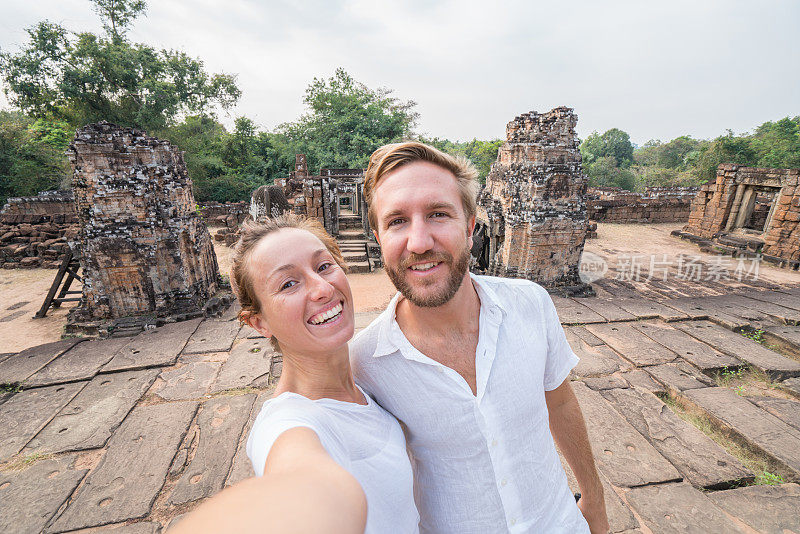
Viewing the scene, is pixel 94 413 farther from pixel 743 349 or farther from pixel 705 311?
pixel 705 311

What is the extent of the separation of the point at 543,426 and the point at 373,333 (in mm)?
846

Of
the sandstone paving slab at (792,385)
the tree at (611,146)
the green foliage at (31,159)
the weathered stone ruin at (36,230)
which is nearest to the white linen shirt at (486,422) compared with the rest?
the sandstone paving slab at (792,385)

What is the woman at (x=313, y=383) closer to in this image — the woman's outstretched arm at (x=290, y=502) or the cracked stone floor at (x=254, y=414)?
the woman's outstretched arm at (x=290, y=502)

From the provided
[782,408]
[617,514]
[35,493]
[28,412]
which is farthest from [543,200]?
[28,412]

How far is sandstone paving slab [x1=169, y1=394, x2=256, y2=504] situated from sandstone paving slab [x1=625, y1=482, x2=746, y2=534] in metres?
3.43

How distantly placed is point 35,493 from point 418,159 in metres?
4.25

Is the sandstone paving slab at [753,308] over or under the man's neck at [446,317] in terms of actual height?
under

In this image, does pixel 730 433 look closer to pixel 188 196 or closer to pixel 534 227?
pixel 534 227

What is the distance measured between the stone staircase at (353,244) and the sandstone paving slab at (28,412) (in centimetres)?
576

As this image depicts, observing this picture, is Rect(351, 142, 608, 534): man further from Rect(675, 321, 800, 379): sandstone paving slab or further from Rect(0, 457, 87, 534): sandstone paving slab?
Rect(675, 321, 800, 379): sandstone paving slab

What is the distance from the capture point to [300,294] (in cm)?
129

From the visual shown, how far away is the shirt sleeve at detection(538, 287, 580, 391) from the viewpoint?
1.52m

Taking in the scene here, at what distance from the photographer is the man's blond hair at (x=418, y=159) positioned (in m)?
1.43

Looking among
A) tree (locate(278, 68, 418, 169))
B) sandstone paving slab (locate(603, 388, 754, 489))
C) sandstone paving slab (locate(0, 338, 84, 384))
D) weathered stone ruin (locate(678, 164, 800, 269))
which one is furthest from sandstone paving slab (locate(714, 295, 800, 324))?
tree (locate(278, 68, 418, 169))
